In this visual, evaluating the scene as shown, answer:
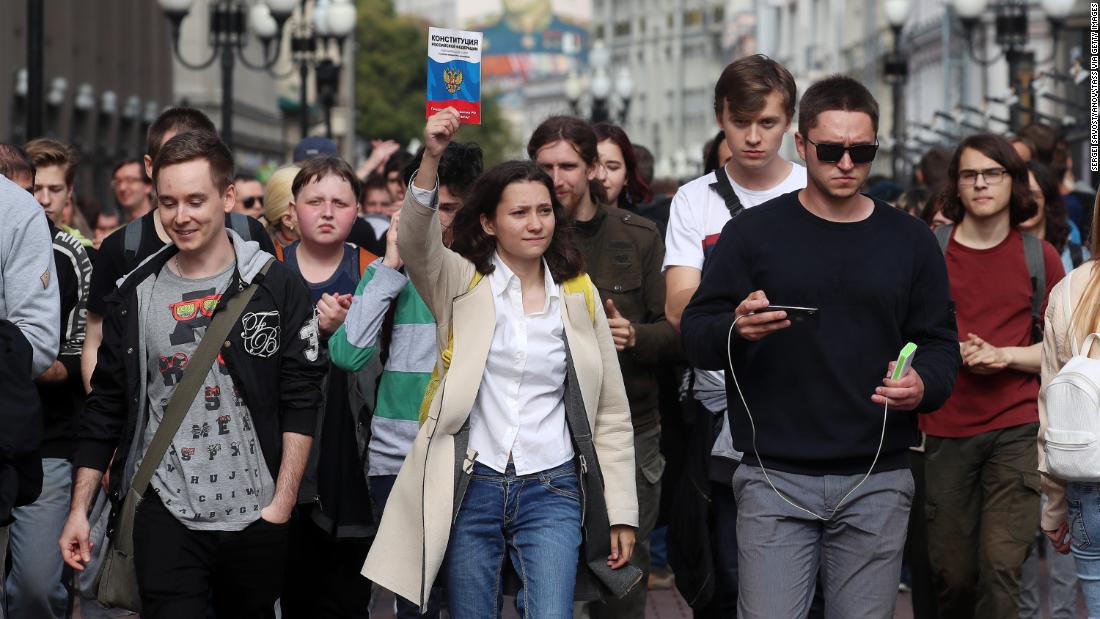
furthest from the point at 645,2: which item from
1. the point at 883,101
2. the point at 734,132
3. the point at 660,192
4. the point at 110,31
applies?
the point at 734,132

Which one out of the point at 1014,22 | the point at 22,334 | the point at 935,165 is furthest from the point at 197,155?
the point at 1014,22

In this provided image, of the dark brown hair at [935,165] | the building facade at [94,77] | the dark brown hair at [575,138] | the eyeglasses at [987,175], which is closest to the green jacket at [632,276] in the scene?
the dark brown hair at [575,138]

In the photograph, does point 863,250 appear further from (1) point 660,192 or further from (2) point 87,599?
(1) point 660,192

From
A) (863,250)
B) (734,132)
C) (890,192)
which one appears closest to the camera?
(863,250)

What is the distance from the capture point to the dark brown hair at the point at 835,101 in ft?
18.9

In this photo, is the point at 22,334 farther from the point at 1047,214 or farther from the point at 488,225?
the point at 1047,214

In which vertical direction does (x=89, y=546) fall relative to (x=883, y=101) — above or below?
below

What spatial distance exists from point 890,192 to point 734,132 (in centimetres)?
697

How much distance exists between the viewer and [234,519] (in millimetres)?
5832

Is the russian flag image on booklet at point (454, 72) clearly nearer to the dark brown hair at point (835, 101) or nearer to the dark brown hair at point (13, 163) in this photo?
the dark brown hair at point (835, 101)

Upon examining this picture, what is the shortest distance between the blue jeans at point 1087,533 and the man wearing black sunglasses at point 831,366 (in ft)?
1.55

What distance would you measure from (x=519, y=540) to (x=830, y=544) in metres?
0.94

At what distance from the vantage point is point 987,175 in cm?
761

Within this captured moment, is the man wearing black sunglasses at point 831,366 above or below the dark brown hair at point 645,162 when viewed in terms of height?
below
